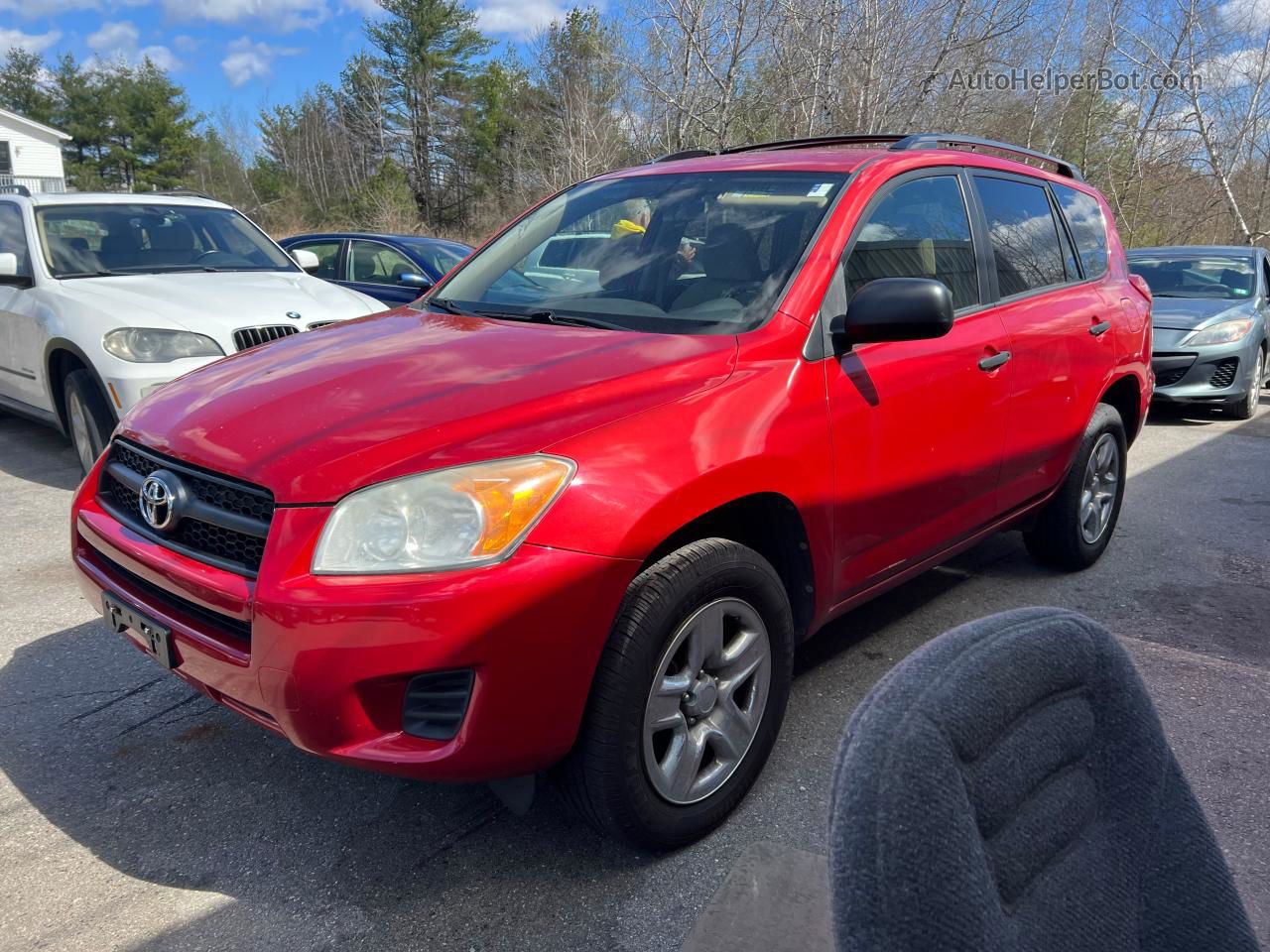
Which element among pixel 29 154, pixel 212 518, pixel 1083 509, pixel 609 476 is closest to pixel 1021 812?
pixel 609 476

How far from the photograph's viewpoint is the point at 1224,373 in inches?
341

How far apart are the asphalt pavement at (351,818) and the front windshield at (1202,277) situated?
669 centimetres

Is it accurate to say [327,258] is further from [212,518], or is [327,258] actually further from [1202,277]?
[1202,277]

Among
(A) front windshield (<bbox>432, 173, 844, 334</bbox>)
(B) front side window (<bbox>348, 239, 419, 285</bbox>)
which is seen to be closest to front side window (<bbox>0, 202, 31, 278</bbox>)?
(B) front side window (<bbox>348, 239, 419, 285</bbox>)

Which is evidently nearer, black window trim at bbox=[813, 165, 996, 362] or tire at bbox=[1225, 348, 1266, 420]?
black window trim at bbox=[813, 165, 996, 362]

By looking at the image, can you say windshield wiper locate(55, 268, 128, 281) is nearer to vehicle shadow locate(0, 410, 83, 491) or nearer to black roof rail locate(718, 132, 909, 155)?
vehicle shadow locate(0, 410, 83, 491)

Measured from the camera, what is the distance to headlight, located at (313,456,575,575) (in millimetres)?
1994

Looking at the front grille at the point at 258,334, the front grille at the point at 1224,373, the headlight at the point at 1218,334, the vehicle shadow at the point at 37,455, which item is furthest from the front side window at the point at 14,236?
the front grille at the point at 1224,373

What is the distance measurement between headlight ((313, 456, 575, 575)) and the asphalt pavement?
764 millimetres

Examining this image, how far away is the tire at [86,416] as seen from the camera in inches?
203

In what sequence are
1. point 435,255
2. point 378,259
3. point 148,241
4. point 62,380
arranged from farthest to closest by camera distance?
point 378,259, point 435,255, point 148,241, point 62,380

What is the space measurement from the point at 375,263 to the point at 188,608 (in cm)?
687

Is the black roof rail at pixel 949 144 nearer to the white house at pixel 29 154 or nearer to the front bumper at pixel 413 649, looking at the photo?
the front bumper at pixel 413 649

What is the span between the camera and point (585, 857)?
2422 mm
